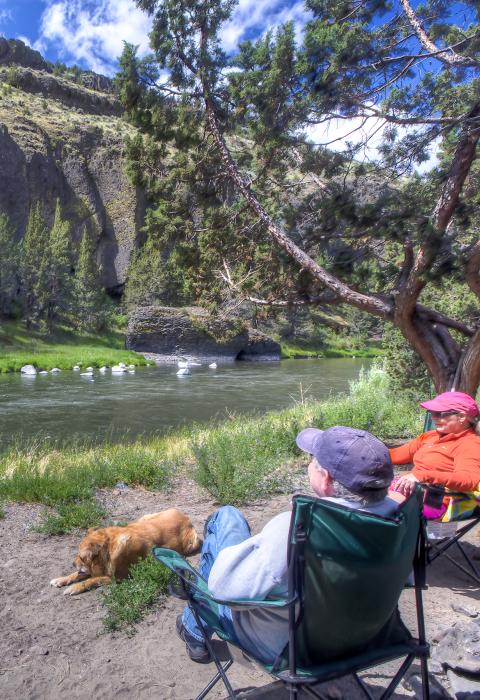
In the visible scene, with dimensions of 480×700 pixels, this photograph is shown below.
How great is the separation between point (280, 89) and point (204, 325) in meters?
3.71

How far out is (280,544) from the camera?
6.02ft

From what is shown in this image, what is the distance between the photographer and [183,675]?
96.6 inches

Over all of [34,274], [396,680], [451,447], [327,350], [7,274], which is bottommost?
[327,350]

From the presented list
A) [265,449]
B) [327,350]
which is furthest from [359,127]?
[327,350]

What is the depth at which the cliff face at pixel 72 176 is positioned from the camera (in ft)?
199

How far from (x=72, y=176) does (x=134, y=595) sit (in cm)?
7092

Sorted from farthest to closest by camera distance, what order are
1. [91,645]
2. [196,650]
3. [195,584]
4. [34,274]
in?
1. [34,274]
2. [91,645]
3. [196,650]
4. [195,584]

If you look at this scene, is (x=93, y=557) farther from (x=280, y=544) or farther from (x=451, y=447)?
(x=451, y=447)

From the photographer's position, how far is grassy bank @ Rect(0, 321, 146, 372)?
3200cm

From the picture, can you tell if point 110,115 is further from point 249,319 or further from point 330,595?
point 330,595

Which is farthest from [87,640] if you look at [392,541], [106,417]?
[106,417]

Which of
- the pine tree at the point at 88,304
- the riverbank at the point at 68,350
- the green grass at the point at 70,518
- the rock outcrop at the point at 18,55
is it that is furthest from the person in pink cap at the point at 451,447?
the rock outcrop at the point at 18,55

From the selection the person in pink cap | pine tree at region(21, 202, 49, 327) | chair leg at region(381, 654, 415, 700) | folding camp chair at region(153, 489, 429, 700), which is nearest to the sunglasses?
the person in pink cap

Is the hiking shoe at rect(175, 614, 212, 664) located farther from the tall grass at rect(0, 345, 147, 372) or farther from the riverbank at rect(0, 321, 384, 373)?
the tall grass at rect(0, 345, 147, 372)
